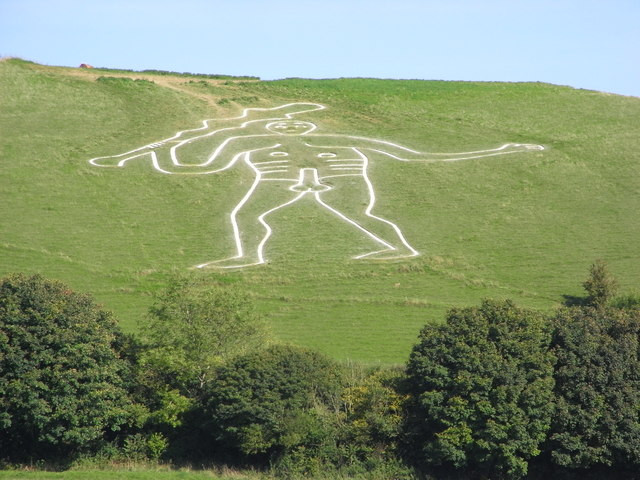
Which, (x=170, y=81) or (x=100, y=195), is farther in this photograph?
(x=170, y=81)

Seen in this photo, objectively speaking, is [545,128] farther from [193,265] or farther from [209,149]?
[193,265]

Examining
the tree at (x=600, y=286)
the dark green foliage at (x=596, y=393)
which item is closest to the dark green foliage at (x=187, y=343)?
the dark green foliage at (x=596, y=393)

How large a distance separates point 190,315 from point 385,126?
48.0 metres

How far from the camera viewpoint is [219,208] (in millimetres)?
59000

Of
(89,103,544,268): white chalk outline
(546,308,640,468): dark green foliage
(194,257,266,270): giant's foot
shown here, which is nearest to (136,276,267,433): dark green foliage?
(546,308,640,468): dark green foliage

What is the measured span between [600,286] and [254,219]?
2220 cm

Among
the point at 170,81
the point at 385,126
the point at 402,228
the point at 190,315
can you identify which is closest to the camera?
the point at 190,315

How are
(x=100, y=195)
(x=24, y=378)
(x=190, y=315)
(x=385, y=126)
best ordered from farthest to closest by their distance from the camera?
(x=385, y=126) → (x=100, y=195) → (x=190, y=315) → (x=24, y=378)

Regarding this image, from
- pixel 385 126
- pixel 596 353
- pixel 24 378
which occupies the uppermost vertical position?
pixel 385 126

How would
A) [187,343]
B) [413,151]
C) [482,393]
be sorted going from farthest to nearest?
[413,151], [187,343], [482,393]

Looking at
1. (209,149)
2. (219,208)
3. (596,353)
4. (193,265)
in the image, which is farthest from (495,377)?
(209,149)

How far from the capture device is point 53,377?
1209 inches

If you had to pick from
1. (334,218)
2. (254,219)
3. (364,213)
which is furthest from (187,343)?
(364,213)

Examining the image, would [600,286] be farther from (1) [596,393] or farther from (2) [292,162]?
(2) [292,162]
